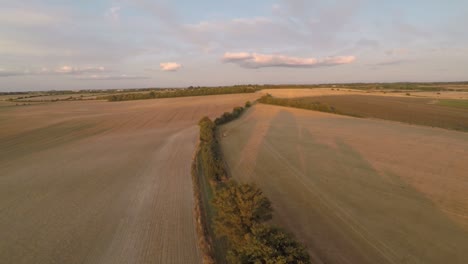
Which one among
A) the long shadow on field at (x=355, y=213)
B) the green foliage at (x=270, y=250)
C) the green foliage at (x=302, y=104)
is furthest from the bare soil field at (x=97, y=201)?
the green foliage at (x=302, y=104)

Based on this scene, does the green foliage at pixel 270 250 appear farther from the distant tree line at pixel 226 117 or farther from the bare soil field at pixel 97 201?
the distant tree line at pixel 226 117

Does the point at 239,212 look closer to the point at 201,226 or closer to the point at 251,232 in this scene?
the point at 251,232

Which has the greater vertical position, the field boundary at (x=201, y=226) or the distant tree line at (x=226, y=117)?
the distant tree line at (x=226, y=117)

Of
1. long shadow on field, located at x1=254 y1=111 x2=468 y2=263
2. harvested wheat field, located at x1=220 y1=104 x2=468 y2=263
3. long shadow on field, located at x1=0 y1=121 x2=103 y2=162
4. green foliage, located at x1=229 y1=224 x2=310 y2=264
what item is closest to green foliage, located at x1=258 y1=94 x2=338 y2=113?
harvested wheat field, located at x1=220 y1=104 x2=468 y2=263

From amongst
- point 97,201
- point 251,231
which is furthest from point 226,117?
point 251,231

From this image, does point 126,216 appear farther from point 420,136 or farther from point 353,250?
point 420,136

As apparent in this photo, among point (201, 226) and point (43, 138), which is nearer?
point (201, 226)

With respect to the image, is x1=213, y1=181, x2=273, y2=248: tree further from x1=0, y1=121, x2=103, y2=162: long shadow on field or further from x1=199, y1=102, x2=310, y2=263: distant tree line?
x1=0, y1=121, x2=103, y2=162: long shadow on field
